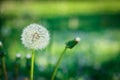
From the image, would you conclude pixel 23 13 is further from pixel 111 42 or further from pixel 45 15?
pixel 111 42

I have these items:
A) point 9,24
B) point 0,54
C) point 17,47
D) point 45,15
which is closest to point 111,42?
point 17,47

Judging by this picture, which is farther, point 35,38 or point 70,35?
point 70,35

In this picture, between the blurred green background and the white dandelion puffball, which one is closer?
the white dandelion puffball

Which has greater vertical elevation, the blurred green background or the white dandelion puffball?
the white dandelion puffball

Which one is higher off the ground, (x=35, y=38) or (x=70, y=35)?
(x=35, y=38)
